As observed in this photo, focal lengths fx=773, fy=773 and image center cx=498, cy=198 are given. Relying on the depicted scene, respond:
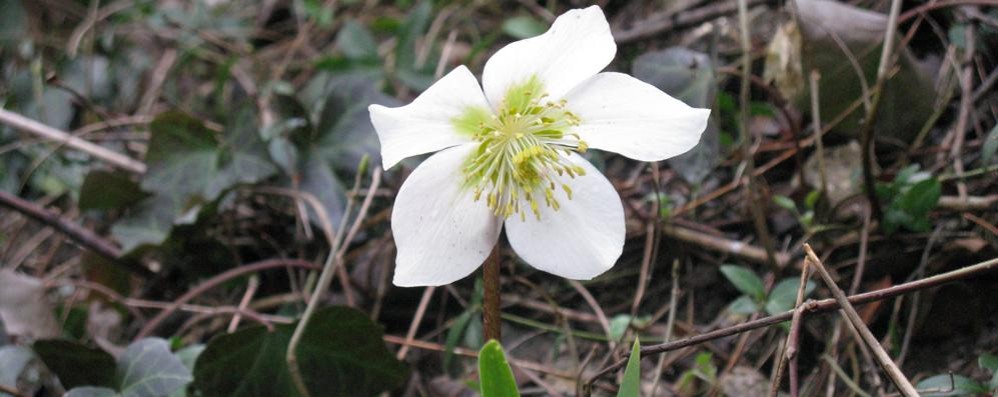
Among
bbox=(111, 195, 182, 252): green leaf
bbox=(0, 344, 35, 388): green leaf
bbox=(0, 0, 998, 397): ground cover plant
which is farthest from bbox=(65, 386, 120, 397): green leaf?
bbox=(111, 195, 182, 252): green leaf

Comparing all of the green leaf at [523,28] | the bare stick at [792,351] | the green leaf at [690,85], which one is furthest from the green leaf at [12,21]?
the bare stick at [792,351]

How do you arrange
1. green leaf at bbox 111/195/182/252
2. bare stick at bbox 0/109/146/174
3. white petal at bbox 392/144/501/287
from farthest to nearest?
bare stick at bbox 0/109/146/174 < green leaf at bbox 111/195/182/252 < white petal at bbox 392/144/501/287

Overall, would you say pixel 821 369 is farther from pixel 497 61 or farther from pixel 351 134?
pixel 351 134

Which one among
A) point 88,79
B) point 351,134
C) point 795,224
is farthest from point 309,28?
point 795,224

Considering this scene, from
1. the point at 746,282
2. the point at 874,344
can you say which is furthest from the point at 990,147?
the point at 874,344

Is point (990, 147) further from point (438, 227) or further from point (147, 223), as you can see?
point (147, 223)

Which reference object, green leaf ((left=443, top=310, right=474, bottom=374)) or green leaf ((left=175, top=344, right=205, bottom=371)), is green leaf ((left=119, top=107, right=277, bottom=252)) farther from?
green leaf ((left=443, top=310, right=474, bottom=374))
